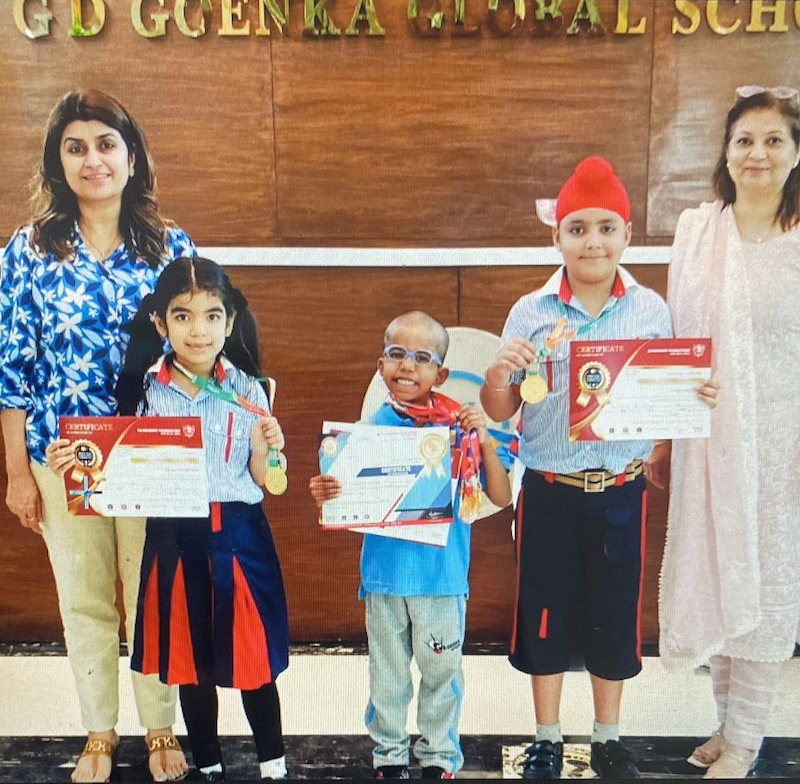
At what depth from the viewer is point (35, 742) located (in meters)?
1.73

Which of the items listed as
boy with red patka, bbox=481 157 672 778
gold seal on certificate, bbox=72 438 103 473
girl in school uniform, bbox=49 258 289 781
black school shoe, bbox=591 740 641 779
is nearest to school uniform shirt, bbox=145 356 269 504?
girl in school uniform, bbox=49 258 289 781

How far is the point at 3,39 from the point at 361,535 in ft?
3.90

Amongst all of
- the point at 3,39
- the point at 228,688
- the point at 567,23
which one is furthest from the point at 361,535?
the point at 3,39

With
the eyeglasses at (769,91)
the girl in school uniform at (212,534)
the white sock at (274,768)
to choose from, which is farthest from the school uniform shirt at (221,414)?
the eyeglasses at (769,91)

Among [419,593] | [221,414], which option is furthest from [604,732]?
[221,414]

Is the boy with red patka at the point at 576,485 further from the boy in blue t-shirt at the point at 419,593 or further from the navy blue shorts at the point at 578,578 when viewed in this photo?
the boy in blue t-shirt at the point at 419,593

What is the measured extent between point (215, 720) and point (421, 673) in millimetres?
468

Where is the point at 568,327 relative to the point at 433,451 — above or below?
above

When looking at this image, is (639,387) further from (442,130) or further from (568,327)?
(442,130)

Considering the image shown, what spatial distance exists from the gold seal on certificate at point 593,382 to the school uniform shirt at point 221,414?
2.09 ft

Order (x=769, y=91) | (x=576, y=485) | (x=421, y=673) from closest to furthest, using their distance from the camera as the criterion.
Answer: (x=769, y=91) < (x=576, y=485) < (x=421, y=673)

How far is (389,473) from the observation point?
1564mm

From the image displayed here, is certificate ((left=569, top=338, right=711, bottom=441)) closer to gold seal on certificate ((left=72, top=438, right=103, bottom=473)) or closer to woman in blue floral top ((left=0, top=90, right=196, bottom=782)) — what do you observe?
woman in blue floral top ((left=0, top=90, right=196, bottom=782))

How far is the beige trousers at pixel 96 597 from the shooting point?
1608 millimetres
